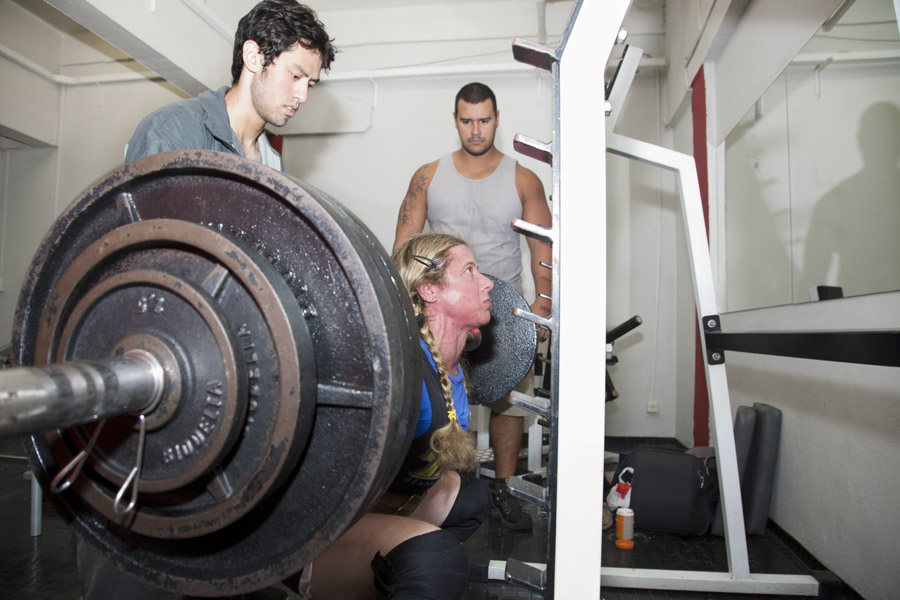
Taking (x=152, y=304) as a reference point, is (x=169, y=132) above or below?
above

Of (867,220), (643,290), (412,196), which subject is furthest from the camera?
(643,290)

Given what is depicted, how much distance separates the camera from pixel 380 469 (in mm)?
602

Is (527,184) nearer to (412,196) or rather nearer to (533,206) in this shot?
(533,206)

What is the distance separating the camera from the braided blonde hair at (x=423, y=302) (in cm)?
119

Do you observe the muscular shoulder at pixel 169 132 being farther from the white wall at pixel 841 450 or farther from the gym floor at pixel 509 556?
the white wall at pixel 841 450

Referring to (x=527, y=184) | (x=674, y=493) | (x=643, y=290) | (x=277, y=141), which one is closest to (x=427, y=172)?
(x=527, y=184)

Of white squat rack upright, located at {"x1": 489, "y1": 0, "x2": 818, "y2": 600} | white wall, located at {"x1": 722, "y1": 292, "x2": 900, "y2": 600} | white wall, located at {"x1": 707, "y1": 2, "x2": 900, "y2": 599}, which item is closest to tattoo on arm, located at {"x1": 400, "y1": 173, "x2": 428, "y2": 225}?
white wall, located at {"x1": 707, "y1": 2, "x2": 900, "y2": 599}

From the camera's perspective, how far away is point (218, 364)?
0.59 metres

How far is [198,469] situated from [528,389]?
6.87 feet

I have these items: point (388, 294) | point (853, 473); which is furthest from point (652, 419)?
point (388, 294)

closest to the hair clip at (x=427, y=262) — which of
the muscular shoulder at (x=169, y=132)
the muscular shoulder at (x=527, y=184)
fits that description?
the muscular shoulder at (x=169, y=132)

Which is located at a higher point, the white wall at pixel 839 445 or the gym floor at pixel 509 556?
the white wall at pixel 839 445

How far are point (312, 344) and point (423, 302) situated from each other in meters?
0.84

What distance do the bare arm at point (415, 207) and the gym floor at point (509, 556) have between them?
1512 mm
